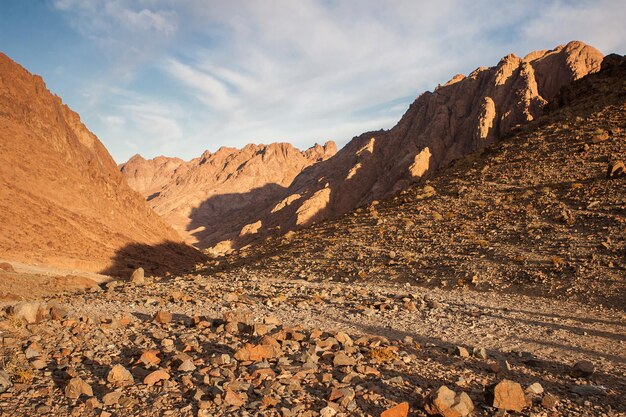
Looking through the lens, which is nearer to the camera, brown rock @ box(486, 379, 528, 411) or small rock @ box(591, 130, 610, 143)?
brown rock @ box(486, 379, 528, 411)

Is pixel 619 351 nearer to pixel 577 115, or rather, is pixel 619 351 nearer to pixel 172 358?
pixel 172 358

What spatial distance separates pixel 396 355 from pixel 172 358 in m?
4.39

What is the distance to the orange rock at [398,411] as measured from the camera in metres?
5.54

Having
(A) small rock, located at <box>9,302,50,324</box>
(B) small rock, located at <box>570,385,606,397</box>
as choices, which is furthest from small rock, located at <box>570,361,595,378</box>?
(A) small rock, located at <box>9,302,50,324</box>

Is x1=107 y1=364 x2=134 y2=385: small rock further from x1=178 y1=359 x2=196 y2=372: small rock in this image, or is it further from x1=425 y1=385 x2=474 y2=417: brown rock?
x1=425 y1=385 x2=474 y2=417: brown rock

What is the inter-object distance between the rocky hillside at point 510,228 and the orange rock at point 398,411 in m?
11.1

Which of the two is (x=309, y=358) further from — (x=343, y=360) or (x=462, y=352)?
(x=462, y=352)

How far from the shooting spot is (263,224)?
89.2m

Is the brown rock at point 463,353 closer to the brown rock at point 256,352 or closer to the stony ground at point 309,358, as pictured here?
the stony ground at point 309,358

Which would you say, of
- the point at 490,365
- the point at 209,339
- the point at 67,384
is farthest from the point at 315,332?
the point at 67,384

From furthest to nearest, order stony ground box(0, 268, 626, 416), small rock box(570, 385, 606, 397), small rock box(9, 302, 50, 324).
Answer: small rock box(9, 302, 50, 324), small rock box(570, 385, 606, 397), stony ground box(0, 268, 626, 416)

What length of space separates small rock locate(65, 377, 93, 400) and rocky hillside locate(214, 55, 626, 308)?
13.5 meters

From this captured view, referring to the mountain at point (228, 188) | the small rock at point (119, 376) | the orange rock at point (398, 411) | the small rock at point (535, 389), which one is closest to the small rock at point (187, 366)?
the small rock at point (119, 376)

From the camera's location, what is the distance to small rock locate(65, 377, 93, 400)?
5977 millimetres
